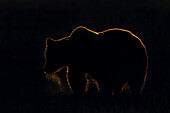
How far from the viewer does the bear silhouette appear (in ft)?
23.4

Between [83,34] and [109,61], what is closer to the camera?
[109,61]

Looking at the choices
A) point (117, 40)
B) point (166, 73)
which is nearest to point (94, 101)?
point (117, 40)

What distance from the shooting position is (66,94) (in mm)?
7465

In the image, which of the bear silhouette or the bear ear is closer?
the bear silhouette

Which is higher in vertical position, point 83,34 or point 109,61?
point 83,34

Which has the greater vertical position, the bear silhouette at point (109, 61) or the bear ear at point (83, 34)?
the bear ear at point (83, 34)

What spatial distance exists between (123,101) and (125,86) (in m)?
0.50

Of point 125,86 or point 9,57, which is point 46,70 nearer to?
point 125,86

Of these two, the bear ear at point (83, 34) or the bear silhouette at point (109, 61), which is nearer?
the bear silhouette at point (109, 61)

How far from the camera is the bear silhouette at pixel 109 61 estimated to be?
7.13 metres

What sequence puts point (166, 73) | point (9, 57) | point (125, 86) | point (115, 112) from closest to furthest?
point (115, 112)
point (125, 86)
point (166, 73)
point (9, 57)

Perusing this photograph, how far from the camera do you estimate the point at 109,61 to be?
7129 millimetres

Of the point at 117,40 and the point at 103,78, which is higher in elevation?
the point at 117,40

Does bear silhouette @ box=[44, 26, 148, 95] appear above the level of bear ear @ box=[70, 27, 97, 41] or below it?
below
